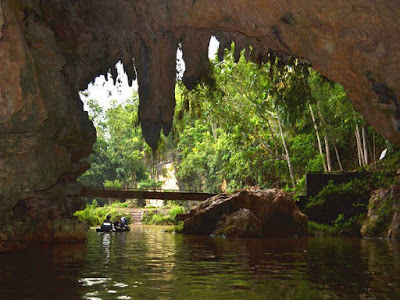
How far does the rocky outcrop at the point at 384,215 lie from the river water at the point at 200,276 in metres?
7.63

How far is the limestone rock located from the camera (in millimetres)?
19266

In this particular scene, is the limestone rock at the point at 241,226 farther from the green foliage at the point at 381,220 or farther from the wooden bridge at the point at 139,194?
the wooden bridge at the point at 139,194

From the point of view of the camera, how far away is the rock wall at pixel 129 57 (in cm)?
1112

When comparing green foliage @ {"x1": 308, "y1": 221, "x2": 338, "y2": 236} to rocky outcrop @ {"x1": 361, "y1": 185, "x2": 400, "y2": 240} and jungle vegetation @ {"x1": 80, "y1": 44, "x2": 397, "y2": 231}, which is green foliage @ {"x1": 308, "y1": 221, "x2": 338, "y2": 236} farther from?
rocky outcrop @ {"x1": 361, "y1": 185, "x2": 400, "y2": 240}

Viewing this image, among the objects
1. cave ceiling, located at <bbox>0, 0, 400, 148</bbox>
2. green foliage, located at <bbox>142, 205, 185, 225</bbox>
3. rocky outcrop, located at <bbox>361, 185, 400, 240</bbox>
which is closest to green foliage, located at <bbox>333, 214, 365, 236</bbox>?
rocky outcrop, located at <bbox>361, 185, 400, 240</bbox>

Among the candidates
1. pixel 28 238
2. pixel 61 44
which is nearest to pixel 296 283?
pixel 28 238

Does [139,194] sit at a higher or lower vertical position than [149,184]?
lower

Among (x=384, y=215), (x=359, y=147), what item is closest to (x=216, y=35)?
(x=384, y=215)

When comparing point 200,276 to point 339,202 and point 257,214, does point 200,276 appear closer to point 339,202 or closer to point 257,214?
point 257,214

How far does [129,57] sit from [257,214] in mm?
9615

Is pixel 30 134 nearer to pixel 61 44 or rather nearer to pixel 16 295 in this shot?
pixel 61 44

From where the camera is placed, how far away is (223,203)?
21281 millimetres

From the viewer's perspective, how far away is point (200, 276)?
7.52 meters

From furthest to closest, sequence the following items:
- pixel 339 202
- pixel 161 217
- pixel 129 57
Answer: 1. pixel 161 217
2. pixel 339 202
3. pixel 129 57
